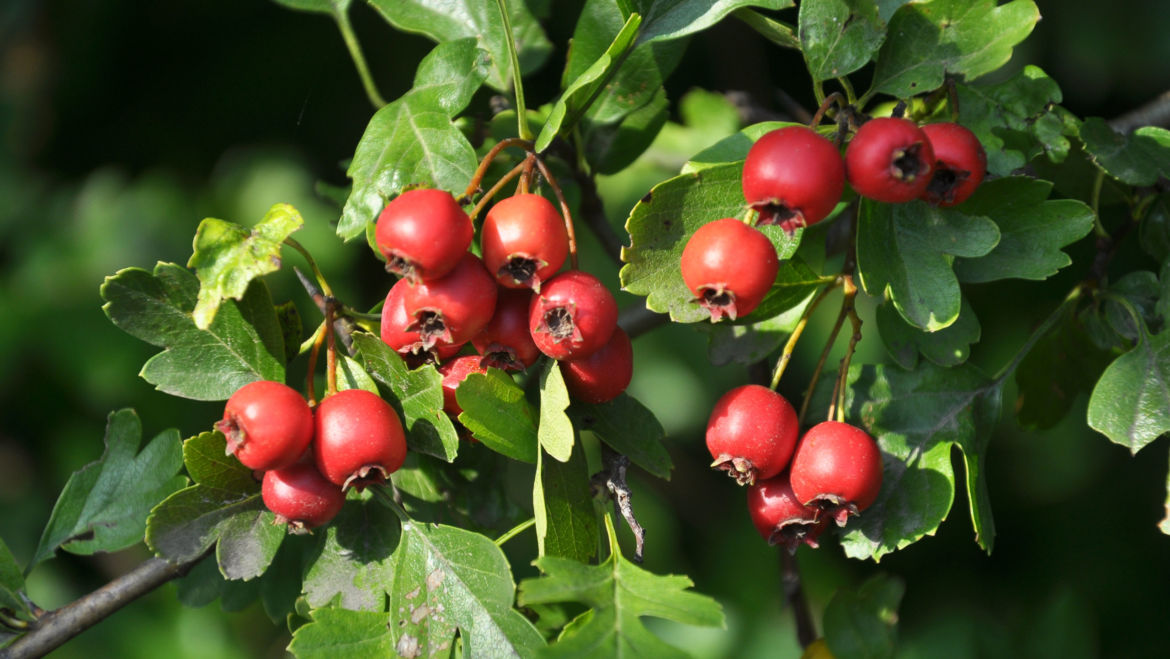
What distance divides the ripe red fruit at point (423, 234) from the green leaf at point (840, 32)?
1.56 feet

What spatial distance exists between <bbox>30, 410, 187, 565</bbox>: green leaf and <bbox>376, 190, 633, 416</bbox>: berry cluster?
0.60 meters

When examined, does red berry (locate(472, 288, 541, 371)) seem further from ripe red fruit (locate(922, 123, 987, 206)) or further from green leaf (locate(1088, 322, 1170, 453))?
green leaf (locate(1088, 322, 1170, 453))

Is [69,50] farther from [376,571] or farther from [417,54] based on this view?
[376,571]

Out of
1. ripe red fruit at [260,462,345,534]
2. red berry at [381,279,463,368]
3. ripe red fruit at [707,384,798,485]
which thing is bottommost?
ripe red fruit at [707,384,798,485]

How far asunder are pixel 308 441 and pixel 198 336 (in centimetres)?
23

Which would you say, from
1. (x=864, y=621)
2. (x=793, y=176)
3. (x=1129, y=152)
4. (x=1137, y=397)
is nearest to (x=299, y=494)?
(x=793, y=176)

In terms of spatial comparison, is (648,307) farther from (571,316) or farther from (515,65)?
(515,65)

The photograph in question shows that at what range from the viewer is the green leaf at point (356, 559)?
49.2 inches

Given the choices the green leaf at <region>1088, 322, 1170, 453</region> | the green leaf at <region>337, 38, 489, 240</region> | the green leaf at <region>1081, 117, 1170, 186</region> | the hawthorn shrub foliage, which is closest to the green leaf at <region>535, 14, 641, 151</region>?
the hawthorn shrub foliage

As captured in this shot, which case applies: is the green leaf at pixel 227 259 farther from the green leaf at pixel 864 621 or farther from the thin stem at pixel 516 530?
the green leaf at pixel 864 621

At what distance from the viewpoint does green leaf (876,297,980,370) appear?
129cm

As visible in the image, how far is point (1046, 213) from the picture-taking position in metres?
1.23

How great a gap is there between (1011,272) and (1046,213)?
0.09 meters

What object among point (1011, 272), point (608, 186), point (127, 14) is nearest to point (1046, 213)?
point (1011, 272)
